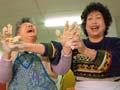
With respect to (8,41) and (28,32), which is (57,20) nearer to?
(28,32)

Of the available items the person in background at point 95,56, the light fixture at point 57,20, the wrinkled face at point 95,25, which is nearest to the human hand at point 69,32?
the person in background at point 95,56

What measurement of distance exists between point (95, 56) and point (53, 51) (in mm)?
176

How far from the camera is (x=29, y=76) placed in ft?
4.08

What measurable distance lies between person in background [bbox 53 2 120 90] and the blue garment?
0.27ft

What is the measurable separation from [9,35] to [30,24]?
0.25m

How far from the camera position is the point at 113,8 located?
2953 mm

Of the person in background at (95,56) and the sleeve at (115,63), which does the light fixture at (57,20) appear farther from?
the sleeve at (115,63)

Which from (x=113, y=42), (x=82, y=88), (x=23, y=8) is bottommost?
(x=82, y=88)

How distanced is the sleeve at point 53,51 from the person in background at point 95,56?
0.05 meters

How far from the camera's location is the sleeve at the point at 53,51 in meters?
1.20

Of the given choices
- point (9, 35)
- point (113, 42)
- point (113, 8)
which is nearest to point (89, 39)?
point (113, 42)

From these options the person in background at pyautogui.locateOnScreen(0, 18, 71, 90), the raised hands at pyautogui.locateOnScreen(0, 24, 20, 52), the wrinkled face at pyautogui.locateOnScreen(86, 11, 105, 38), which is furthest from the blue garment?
the wrinkled face at pyautogui.locateOnScreen(86, 11, 105, 38)

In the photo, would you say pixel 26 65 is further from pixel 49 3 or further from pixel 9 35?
pixel 49 3

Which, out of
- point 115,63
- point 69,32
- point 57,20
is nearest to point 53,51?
point 69,32
